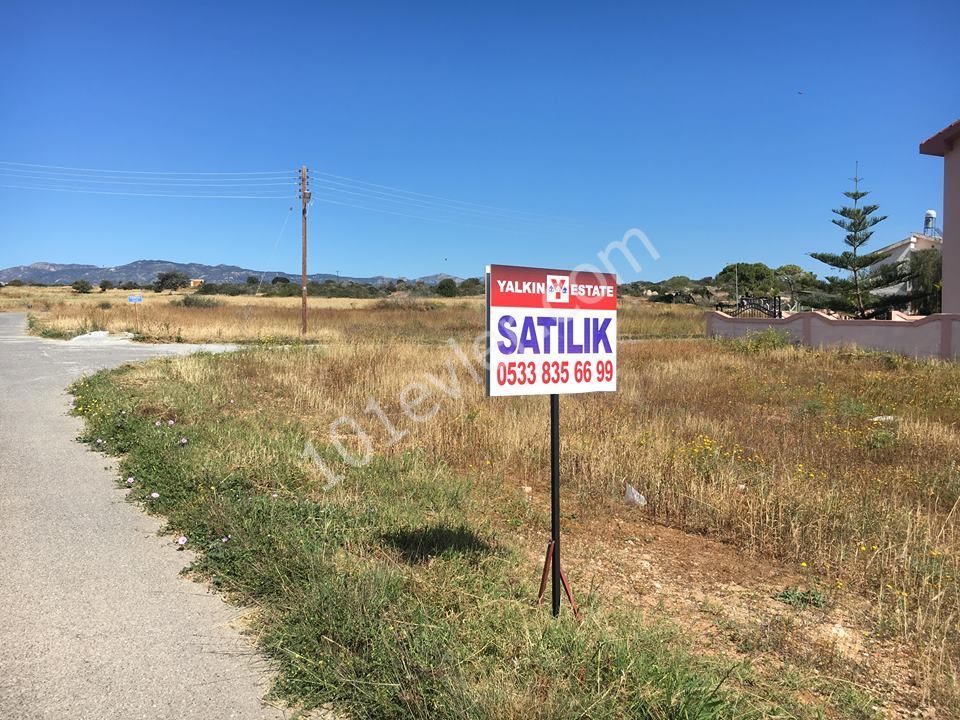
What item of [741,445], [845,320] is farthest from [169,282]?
[741,445]

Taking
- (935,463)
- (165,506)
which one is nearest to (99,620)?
(165,506)

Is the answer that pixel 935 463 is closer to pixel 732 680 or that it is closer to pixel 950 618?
pixel 950 618

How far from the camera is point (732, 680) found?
3166 millimetres

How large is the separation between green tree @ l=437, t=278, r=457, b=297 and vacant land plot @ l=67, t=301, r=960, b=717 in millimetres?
69675

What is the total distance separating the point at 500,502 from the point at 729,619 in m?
2.38

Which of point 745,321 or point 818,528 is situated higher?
point 745,321

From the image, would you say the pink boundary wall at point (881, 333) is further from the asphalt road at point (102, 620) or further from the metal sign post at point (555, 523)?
the asphalt road at point (102, 620)

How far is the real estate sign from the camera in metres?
3.54

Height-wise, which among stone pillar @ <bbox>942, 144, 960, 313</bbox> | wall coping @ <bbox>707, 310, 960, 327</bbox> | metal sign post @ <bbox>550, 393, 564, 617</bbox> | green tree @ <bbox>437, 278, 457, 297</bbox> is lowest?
metal sign post @ <bbox>550, 393, 564, 617</bbox>

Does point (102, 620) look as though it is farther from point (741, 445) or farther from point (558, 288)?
point (741, 445)

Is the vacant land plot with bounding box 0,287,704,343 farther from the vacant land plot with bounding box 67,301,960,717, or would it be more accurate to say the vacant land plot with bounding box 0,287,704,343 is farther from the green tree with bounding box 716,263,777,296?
the green tree with bounding box 716,263,777,296

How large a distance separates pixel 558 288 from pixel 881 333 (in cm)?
1998

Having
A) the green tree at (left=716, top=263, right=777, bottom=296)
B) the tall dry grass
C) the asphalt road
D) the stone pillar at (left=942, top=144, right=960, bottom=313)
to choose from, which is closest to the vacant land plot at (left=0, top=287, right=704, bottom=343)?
the tall dry grass

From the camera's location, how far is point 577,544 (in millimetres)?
5176
